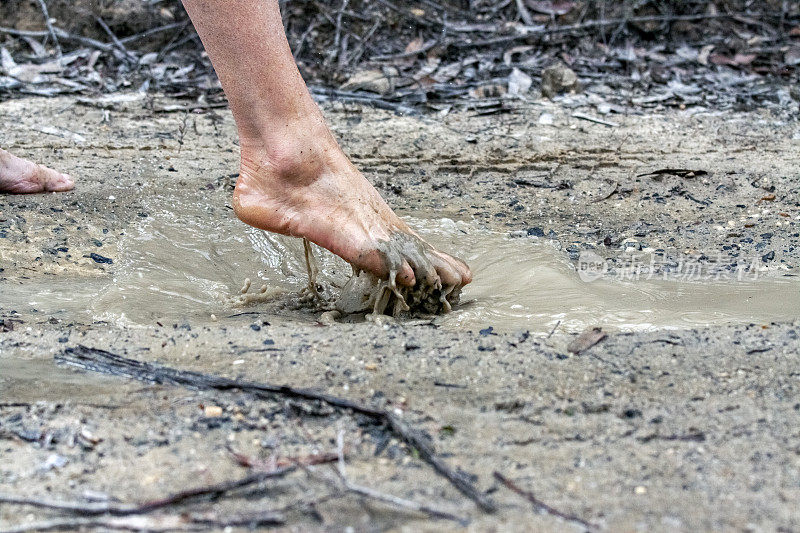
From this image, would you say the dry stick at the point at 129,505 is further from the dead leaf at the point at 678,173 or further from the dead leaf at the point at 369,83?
the dead leaf at the point at 369,83

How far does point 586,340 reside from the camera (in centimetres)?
172

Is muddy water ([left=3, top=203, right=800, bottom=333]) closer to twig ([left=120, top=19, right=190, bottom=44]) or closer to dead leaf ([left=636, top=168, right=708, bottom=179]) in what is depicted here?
dead leaf ([left=636, top=168, right=708, bottom=179])

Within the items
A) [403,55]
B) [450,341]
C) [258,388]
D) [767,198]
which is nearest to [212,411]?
[258,388]

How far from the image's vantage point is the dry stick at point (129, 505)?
1.13 m

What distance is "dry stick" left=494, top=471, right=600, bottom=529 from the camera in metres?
1.12

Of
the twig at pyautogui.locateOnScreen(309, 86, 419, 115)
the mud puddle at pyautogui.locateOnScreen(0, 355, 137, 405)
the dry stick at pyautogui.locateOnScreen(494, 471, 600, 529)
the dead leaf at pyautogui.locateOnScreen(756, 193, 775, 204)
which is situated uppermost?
the dry stick at pyautogui.locateOnScreen(494, 471, 600, 529)

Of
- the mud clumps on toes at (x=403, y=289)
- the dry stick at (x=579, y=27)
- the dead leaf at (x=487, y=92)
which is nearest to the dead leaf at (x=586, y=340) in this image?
the mud clumps on toes at (x=403, y=289)

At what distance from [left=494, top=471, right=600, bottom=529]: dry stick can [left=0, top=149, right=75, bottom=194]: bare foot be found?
2.21 meters

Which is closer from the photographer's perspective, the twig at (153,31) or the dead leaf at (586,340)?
the dead leaf at (586,340)

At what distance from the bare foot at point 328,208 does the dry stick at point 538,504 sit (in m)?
0.88

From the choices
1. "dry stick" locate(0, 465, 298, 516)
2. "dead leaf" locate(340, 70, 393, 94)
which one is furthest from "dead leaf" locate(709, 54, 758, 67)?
"dry stick" locate(0, 465, 298, 516)

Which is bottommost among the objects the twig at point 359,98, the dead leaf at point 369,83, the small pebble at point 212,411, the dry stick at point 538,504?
the small pebble at point 212,411

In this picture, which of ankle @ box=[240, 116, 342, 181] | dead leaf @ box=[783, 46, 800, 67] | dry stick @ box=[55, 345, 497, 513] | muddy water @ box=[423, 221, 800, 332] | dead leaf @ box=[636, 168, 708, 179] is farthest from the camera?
dead leaf @ box=[783, 46, 800, 67]

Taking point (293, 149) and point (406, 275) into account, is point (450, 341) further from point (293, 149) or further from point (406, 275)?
point (293, 149)
